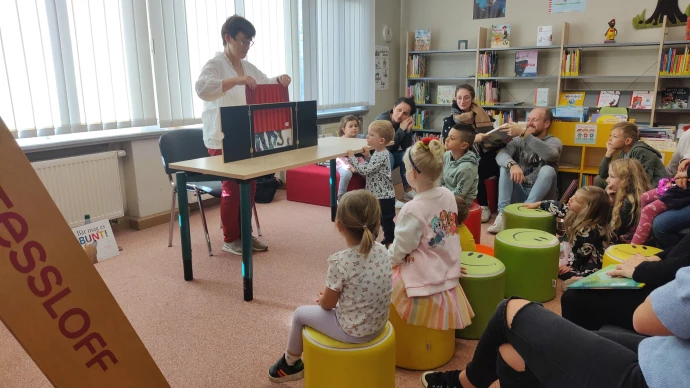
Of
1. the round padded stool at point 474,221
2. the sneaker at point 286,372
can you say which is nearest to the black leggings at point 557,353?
the sneaker at point 286,372

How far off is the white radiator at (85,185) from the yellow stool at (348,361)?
7.95 ft

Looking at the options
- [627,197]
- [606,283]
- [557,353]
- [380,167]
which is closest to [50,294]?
[557,353]

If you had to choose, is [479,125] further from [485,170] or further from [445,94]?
[445,94]

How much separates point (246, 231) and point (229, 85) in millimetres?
878

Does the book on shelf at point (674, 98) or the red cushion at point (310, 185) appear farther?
the book on shelf at point (674, 98)

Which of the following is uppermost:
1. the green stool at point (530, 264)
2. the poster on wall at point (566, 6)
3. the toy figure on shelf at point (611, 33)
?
the poster on wall at point (566, 6)

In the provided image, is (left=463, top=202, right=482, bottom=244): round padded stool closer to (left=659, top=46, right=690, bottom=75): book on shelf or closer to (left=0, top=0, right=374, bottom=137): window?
(left=0, top=0, right=374, bottom=137): window

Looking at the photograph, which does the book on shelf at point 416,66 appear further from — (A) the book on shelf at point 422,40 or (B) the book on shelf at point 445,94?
(B) the book on shelf at point 445,94

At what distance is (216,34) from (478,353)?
3.51m

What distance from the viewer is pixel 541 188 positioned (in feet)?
12.3

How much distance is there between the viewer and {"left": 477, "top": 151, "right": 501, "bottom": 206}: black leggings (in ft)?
13.9

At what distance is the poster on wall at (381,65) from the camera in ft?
19.7

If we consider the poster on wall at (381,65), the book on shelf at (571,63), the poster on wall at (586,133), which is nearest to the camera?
the poster on wall at (586,133)

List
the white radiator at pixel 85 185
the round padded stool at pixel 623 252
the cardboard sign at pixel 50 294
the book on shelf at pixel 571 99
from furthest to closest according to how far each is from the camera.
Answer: the book on shelf at pixel 571 99, the white radiator at pixel 85 185, the round padded stool at pixel 623 252, the cardboard sign at pixel 50 294
